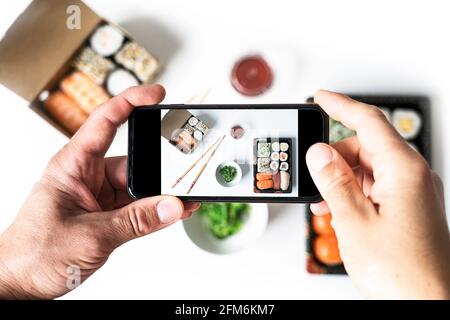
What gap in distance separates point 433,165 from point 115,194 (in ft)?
2.29

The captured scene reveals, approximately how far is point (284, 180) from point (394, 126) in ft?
1.26

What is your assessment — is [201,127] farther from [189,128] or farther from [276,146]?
[276,146]

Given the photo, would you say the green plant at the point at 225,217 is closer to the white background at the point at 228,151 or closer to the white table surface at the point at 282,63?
the white table surface at the point at 282,63

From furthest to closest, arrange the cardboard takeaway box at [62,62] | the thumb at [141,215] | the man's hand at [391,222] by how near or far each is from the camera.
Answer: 1. the cardboard takeaway box at [62,62]
2. the thumb at [141,215]
3. the man's hand at [391,222]

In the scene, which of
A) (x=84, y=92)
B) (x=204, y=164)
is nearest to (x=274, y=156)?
(x=204, y=164)

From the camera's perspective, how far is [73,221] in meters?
0.70

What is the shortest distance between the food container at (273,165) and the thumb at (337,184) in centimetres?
7

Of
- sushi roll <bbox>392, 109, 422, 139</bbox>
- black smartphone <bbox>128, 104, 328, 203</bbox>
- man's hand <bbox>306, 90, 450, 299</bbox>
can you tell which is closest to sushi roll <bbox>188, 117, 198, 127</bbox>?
black smartphone <bbox>128, 104, 328, 203</bbox>

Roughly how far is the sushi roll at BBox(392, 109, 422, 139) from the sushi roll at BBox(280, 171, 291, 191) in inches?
15.3

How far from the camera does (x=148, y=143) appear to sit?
71 cm

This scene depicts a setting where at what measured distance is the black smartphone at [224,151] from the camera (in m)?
0.71
